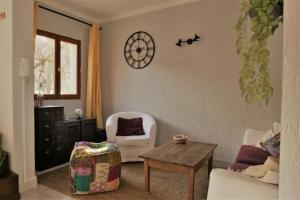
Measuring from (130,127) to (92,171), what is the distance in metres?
1.44

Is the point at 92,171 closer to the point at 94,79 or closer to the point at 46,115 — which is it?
the point at 46,115

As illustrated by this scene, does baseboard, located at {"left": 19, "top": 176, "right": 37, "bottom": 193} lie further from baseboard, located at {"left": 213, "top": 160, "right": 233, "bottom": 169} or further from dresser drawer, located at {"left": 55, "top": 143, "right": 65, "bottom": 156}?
baseboard, located at {"left": 213, "top": 160, "right": 233, "bottom": 169}

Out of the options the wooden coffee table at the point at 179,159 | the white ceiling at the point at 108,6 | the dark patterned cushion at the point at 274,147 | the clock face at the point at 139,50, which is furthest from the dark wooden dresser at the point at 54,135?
the dark patterned cushion at the point at 274,147

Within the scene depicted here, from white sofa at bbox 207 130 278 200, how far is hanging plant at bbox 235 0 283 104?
590 mm

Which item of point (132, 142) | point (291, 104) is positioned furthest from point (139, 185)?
point (291, 104)

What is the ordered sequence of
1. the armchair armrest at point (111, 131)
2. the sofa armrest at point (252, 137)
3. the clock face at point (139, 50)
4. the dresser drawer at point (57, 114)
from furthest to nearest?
the clock face at point (139, 50)
the armchair armrest at point (111, 131)
the dresser drawer at point (57, 114)
the sofa armrest at point (252, 137)

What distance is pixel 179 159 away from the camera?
2.34m

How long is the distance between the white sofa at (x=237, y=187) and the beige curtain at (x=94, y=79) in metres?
3.41

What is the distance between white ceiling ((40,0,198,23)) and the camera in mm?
3730

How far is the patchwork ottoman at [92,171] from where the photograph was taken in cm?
241

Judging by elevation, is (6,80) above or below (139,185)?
above

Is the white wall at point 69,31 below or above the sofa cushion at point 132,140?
above

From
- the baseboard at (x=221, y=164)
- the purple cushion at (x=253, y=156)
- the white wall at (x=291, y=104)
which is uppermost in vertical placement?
the white wall at (x=291, y=104)

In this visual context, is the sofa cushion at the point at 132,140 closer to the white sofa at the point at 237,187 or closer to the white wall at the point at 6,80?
the white wall at the point at 6,80
